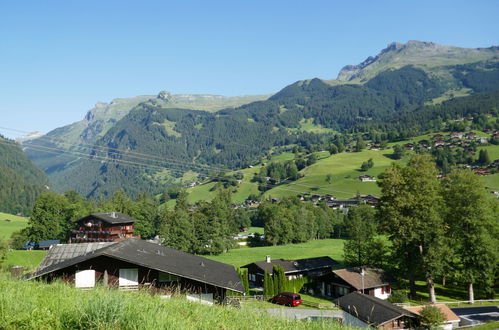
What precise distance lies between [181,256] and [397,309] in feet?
68.2

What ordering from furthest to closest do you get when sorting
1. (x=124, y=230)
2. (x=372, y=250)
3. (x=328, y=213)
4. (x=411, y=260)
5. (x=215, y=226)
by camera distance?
(x=328, y=213), (x=215, y=226), (x=124, y=230), (x=372, y=250), (x=411, y=260)

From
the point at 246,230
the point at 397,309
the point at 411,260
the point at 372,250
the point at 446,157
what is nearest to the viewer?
the point at 397,309

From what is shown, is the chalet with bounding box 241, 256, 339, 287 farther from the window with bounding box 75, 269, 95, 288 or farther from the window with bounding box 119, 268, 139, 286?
the window with bounding box 75, 269, 95, 288

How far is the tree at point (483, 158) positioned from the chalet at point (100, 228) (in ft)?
583

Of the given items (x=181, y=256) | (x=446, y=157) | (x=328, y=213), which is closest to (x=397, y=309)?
(x=181, y=256)

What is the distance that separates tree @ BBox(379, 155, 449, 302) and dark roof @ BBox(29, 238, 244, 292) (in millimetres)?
26770

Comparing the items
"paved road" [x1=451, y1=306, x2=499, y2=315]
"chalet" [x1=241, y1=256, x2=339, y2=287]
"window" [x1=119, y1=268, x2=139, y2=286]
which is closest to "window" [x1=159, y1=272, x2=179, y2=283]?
"window" [x1=119, y1=268, x2=139, y2=286]

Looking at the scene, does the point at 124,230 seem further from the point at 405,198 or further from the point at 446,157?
the point at 446,157

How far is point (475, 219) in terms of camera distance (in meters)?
47.2

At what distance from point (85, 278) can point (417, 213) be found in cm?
3767

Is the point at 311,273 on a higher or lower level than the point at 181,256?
lower

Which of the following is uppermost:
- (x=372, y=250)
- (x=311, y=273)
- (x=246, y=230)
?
(x=372, y=250)

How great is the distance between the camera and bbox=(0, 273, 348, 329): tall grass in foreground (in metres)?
6.73

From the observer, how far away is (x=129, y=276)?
22.1m
